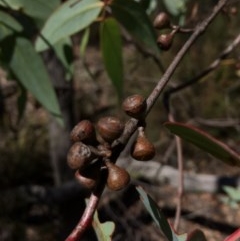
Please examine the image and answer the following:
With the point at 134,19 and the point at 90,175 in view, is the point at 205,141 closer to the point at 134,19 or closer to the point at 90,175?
the point at 90,175

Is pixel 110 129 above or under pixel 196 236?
above

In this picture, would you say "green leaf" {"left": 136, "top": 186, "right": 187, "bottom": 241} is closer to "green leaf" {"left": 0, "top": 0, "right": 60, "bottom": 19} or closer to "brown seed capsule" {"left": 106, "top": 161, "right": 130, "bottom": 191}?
"brown seed capsule" {"left": 106, "top": 161, "right": 130, "bottom": 191}

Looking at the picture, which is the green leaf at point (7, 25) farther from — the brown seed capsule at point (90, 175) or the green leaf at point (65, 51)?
the brown seed capsule at point (90, 175)

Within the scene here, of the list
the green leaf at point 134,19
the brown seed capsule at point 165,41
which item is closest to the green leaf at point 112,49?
the green leaf at point 134,19

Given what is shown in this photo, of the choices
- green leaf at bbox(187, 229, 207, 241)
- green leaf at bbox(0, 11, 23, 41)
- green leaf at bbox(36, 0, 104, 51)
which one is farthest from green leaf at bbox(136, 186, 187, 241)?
green leaf at bbox(0, 11, 23, 41)

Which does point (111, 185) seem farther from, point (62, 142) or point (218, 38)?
point (218, 38)

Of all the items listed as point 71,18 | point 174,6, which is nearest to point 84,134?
point 71,18
